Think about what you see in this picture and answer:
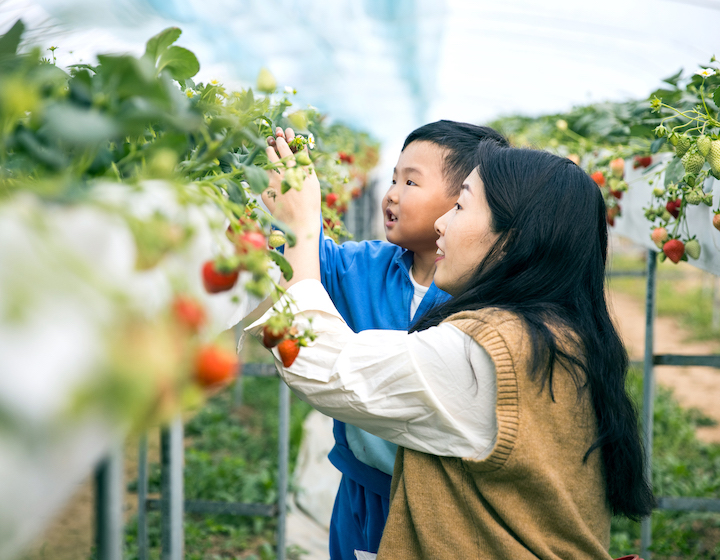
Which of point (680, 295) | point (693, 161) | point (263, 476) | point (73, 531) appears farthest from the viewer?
point (680, 295)

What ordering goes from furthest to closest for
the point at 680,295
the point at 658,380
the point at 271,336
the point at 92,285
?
the point at 680,295, the point at 658,380, the point at 271,336, the point at 92,285

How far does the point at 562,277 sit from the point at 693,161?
31 cm

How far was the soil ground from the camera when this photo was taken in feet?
8.09

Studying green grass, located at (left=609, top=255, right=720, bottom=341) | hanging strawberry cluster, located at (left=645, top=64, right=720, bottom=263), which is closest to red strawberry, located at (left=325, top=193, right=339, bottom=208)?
hanging strawberry cluster, located at (left=645, top=64, right=720, bottom=263)

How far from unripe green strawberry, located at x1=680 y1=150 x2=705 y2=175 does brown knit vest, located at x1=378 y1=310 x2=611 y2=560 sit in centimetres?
45

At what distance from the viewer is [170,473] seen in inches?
24.0

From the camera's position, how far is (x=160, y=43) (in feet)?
1.79

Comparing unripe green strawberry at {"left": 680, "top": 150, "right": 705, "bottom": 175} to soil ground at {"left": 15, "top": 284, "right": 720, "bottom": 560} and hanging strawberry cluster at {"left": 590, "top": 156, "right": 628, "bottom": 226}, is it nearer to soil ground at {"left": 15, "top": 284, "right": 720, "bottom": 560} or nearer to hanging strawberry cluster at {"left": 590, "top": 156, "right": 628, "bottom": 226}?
soil ground at {"left": 15, "top": 284, "right": 720, "bottom": 560}

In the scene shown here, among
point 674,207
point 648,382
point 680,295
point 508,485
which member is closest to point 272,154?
point 508,485

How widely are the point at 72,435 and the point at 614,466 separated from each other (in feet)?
3.03

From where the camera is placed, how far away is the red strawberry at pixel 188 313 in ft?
1.22

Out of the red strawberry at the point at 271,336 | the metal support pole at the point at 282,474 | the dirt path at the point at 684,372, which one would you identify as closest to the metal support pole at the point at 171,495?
the red strawberry at the point at 271,336

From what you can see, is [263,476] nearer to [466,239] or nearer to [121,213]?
[466,239]

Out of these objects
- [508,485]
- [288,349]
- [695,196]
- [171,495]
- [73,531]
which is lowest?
[73,531]
